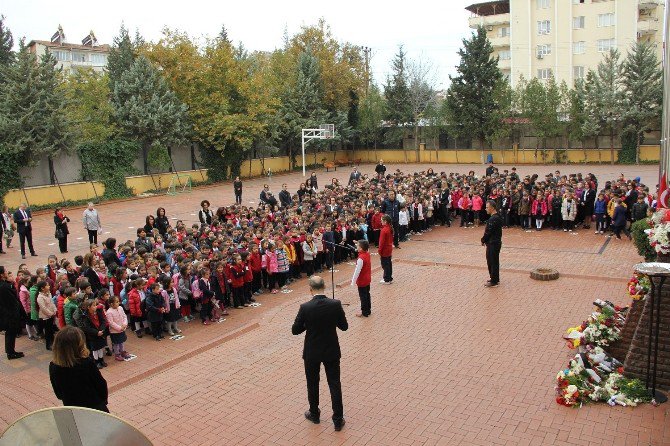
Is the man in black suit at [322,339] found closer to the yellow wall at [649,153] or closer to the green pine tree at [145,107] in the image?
the green pine tree at [145,107]

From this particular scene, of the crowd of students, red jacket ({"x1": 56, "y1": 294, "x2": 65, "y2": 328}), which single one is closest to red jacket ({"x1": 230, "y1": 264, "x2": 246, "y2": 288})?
the crowd of students

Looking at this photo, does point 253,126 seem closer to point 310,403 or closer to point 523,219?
point 523,219

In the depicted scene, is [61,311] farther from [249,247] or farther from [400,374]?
[400,374]

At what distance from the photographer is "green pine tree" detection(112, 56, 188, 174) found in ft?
112

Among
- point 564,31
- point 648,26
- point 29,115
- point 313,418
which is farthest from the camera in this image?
point 564,31

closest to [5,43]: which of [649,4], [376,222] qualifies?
[376,222]

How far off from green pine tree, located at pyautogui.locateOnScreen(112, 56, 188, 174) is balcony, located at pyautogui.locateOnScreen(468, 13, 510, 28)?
40.4 m

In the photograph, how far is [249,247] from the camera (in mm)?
13711

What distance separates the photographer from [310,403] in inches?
290

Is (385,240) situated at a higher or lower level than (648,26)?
lower

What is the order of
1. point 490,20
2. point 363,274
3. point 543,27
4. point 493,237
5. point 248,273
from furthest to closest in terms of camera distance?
1. point 490,20
2. point 543,27
3. point 493,237
4. point 248,273
5. point 363,274

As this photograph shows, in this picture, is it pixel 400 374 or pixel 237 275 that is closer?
pixel 400 374

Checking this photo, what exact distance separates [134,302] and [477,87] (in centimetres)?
4283

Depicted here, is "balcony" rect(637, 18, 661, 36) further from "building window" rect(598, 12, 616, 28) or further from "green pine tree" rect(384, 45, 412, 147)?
"green pine tree" rect(384, 45, 412, 147)
